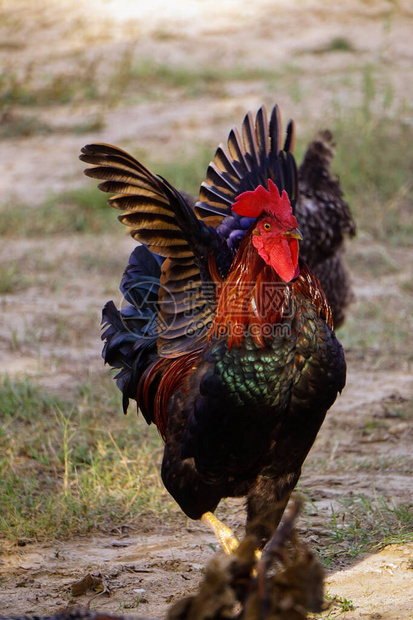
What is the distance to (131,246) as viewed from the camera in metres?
8.46

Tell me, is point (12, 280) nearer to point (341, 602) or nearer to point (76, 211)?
point (76, 211)

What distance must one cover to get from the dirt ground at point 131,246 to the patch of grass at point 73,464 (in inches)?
6.2

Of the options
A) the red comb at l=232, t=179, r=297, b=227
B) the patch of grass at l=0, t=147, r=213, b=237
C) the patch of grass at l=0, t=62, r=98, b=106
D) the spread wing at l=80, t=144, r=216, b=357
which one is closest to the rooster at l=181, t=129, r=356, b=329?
the spread wing at l=80, t=144, r=216, b=357

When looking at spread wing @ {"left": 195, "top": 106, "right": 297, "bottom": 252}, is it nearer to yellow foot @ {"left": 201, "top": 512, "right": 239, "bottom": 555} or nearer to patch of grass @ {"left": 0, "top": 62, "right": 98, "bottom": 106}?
yellow foot @ {"left": 201, "top": 512, "right": 239, "bottom": 555}

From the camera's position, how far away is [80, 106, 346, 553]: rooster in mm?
3174

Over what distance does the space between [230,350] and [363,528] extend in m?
1.43

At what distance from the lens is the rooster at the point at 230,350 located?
3174mm

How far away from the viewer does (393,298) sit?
7559 millimetres

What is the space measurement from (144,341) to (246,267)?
941 mm

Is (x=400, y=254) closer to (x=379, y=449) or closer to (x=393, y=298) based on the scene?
(x=393, y=298)

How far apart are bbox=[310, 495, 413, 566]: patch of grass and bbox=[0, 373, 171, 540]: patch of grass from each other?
3.14ft

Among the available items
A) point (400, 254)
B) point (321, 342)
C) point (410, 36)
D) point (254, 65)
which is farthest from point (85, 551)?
point (410, 36)

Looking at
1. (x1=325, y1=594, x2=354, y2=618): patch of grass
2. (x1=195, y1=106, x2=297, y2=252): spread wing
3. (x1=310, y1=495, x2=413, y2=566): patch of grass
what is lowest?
(x1=325, y1=594, x2=354, y2=618): patch of grass

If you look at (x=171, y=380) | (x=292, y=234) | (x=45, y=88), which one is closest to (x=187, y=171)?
(x=45, y=88)
